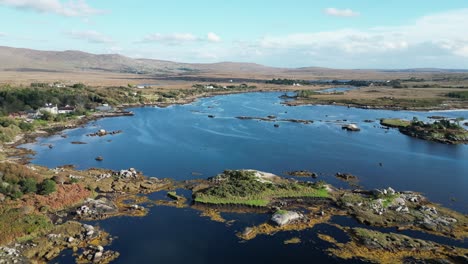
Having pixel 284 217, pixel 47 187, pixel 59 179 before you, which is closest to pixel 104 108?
pixel 59 179

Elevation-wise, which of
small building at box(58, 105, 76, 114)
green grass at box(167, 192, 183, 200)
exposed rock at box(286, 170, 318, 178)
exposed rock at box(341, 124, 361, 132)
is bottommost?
green grass at box(167, 192, 183, 200)

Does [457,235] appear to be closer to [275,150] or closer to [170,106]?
[275,150]

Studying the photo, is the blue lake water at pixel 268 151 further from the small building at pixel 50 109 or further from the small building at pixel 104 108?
the small building at pixel 104 108

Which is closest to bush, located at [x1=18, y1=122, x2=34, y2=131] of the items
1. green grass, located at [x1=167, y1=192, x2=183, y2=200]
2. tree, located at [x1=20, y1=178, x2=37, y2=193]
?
tree, located at [x1=20, y1=178, x2=37, y2=193]

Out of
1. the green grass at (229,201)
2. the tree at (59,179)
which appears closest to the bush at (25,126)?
the tree at (59,179)

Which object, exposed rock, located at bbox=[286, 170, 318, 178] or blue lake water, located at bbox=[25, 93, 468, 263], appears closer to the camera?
blue lake water, located at bbox=[25, 93, 468, 263]

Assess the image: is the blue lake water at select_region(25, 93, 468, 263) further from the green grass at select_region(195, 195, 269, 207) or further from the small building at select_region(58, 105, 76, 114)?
the small building at select_region(58, 105, 76, 114)

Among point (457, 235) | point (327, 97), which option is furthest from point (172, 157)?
point (327, 97)
